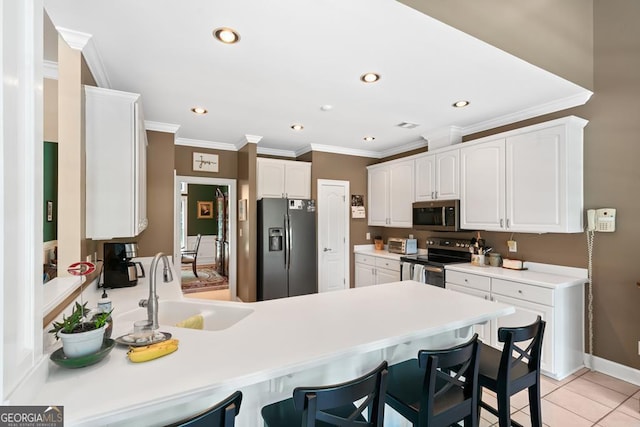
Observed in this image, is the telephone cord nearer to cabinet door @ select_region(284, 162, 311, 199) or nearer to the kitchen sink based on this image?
the kitchen sink

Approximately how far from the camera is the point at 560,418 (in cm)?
216

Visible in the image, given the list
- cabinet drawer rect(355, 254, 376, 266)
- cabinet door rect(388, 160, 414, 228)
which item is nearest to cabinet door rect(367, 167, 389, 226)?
cabinet door rect(388, 160, 414, 228)

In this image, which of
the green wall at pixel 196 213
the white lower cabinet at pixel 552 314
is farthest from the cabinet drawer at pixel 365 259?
the green wall at pixel 196 213

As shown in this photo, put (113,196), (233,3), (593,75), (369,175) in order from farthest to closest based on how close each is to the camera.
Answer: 1. (369,175)
2. (593,75)
3. (113,196)
4. (233,3)

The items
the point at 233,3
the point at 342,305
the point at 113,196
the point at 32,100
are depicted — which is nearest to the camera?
the point at 32,100

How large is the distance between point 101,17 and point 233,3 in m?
0.81

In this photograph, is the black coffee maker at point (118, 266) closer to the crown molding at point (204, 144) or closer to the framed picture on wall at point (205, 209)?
the crown molding at point (204, 144)

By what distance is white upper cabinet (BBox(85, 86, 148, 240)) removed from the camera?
213 cm

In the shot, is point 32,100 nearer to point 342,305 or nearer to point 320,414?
point 320,414

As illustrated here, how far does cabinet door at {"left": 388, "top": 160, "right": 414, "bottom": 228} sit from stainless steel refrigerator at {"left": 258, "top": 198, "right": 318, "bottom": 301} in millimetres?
1296

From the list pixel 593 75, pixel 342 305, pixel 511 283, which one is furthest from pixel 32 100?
pixel 593 75

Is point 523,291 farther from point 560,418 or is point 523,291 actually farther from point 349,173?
point 349,173

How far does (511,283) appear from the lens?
114 inches

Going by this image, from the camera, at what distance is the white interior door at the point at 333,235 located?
4898mm
